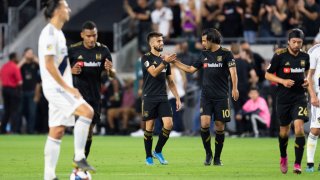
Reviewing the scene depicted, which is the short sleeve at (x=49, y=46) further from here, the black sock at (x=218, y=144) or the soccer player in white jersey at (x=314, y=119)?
the black sock at (x=218, y=144)

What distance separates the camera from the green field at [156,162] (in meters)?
15.1

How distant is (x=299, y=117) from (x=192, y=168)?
223cm

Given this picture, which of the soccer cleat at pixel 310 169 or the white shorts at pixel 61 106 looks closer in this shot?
the white shorts at pixel 61 106

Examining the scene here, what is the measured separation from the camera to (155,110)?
18.0 meters

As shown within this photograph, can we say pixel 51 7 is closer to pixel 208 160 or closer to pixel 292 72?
pixel 292 72

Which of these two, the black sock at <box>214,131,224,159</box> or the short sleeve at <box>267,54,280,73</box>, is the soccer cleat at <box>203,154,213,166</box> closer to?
the black sock at <box>214,131,224,159</box>

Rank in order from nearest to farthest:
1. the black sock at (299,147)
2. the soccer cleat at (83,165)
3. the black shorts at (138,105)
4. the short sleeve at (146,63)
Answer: the soccer cleat at (83,165), the black sock at (299,147), the short sleeve at (146,63), the black shorts at (138,105)

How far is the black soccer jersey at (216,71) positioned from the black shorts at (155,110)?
31.3 inches

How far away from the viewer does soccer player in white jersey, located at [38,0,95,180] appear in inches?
502

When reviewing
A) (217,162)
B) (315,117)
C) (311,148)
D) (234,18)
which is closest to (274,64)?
(315,117)

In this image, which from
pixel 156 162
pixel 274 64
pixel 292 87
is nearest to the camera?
pixel 292 87

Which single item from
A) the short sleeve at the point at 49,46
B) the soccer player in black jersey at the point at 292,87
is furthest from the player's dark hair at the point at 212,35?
the short sleeve at the point at 49,46

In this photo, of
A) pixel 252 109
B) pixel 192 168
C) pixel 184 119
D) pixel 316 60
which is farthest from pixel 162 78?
pixel 184 119

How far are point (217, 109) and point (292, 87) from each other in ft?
7.18
